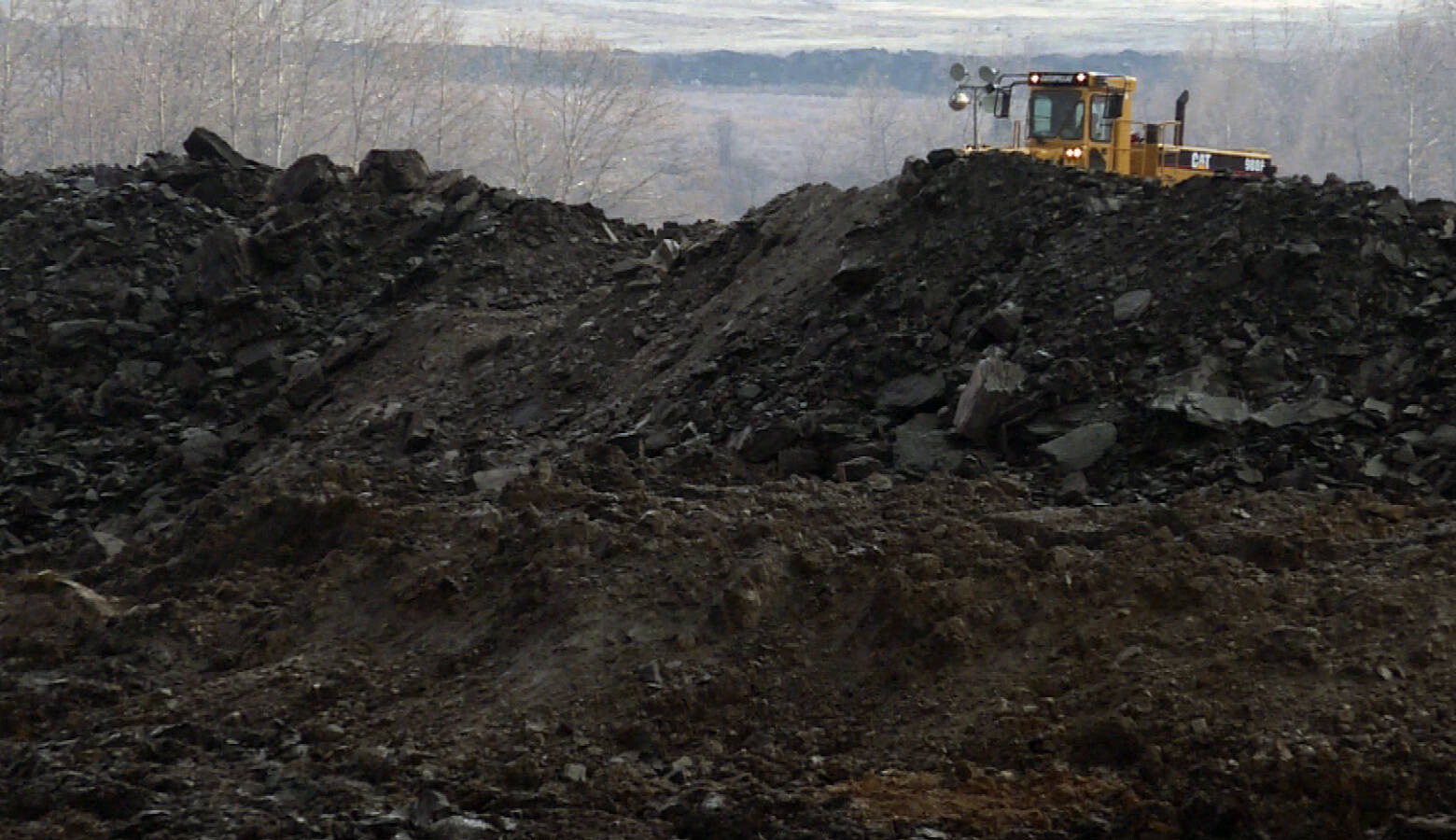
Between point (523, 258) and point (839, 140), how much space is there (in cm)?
2916

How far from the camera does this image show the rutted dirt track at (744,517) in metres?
4.05

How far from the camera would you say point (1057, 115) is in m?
14.7

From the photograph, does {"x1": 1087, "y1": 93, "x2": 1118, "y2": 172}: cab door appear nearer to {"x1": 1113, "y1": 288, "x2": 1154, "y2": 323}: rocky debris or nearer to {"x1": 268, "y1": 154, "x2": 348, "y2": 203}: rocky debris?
{"x1": 268, "y1": 154, "x2": 348, "y2": 203}: rocky debris

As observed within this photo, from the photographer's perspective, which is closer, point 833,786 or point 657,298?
point 833,786

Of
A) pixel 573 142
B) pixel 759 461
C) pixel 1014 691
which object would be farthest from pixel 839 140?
pixel 1014 691

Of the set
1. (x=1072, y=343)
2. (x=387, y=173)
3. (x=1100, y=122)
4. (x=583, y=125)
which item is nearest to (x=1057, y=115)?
(x=1100, y=122)

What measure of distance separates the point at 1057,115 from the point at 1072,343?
7.92m

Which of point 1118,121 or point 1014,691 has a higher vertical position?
point 1118,121

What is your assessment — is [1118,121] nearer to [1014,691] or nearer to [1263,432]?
[1263,432]

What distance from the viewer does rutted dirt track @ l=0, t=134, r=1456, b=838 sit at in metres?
4.05

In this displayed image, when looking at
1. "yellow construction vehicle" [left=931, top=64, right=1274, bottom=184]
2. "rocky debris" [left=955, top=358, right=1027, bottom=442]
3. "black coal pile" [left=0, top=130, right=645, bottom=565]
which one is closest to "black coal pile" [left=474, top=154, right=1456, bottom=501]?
"rocky debris" [left=955, top=358, right=1027, bottom=442]

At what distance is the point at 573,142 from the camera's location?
106 feet

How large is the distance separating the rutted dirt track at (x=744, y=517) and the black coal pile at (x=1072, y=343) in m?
0.03

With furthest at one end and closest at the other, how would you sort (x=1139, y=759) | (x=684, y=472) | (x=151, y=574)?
(x=684, y=472), (x=151, y=574), (x=1139, y=759)
